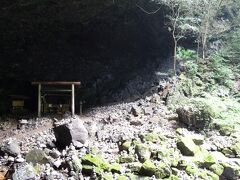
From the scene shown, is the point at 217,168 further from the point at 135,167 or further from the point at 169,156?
the point at 135,167

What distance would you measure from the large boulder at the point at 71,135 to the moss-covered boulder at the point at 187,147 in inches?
93.3

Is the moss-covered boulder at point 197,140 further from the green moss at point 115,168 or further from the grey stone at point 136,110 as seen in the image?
the green moss at point 115,168

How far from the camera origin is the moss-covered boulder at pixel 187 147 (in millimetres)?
7499

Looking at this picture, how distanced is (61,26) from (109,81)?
3075 millimetres

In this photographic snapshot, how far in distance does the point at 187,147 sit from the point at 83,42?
24.7ft

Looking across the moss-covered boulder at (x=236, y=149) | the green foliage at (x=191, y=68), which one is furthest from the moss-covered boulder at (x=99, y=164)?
the green foliage at (x=191, y=68)

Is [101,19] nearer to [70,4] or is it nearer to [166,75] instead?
[70,4]

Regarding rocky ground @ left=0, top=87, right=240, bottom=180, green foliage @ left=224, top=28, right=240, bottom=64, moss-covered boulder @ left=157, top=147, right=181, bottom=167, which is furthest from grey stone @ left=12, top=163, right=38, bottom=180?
green foliage @ left=224, top=28, right=240, bottom=64

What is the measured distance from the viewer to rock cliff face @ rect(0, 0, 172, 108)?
11.2 metres

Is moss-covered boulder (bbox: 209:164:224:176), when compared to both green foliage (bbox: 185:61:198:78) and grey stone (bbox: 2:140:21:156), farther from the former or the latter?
green foliage (bbox: 185:61:198:78)

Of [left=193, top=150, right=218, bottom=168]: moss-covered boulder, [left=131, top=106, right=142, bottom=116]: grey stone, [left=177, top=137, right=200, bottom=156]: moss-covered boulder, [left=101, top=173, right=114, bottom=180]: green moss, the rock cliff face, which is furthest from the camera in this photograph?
the rock cliff face

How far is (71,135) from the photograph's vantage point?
7.33 meters

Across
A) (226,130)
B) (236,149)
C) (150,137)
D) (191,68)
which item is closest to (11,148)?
(150,137)

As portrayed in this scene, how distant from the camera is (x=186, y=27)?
12.2m
